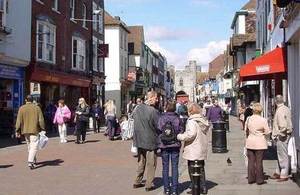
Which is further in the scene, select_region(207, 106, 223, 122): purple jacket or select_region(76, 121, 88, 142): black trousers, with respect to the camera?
select_region(207, 106, 223, 122): purple jacket

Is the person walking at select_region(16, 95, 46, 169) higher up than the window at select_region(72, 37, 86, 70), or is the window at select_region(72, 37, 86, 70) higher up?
the window at select_region(72, 37, 86, 70)

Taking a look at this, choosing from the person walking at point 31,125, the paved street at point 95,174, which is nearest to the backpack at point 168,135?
the paved street at point 95,174

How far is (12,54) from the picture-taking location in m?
24.0

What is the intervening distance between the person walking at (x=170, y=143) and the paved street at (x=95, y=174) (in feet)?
1.68

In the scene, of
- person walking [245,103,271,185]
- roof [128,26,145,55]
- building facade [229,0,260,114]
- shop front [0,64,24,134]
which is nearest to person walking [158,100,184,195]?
person walking [245,103,271,185]

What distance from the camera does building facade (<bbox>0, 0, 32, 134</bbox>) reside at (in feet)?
76.1

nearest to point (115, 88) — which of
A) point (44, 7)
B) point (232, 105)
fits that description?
point (232, 105)

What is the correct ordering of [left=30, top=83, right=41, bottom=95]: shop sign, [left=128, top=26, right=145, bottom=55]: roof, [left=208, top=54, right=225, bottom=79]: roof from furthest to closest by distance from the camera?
[left=208, top=54, right=225, bottom=79]: roof → [left=128, top=26, right=145, bottom=55]: roof → [left=30, top=83, right=41, bottom=95]: shop sign

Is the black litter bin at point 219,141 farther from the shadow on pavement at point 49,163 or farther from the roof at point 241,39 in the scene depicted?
the roof at point 241,39

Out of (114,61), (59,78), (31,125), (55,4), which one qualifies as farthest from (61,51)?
(114,61)

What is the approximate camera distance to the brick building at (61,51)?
89.2ft

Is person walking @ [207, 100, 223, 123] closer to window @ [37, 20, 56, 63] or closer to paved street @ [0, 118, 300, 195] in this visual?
paved street @ [0, 118, 300, 195]

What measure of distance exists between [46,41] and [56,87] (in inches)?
131

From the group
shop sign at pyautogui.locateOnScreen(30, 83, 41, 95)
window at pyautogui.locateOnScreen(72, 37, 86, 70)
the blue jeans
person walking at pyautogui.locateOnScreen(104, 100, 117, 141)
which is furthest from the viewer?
window at pyautogui.locateOnScreen(72, 37, 86, 70)
